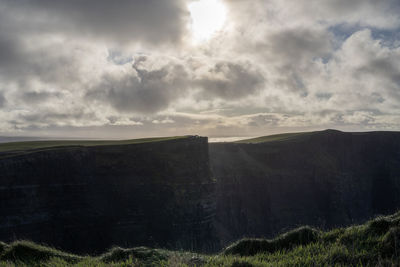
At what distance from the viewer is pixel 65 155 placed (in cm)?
4997

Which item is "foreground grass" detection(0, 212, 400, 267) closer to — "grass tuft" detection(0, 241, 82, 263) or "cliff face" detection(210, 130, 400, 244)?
"grass tuft" detection(0, 241, 82, 263)

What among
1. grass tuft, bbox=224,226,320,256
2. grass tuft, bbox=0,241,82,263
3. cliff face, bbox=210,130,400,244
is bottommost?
cliff face, bbox=210,130,400,244

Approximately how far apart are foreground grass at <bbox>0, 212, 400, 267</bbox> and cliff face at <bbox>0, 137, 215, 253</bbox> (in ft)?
134

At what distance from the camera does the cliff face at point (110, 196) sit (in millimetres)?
45125

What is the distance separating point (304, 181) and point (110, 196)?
64221 millimetres

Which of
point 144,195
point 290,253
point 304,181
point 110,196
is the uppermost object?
point 290,253

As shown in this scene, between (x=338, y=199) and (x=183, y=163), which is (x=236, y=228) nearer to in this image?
(x=183, y=163)

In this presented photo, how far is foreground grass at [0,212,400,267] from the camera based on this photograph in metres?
6.29

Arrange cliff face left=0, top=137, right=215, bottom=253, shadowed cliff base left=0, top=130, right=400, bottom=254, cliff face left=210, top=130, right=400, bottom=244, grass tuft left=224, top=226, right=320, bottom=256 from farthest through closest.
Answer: cliff face left=210, top=130, right=400, bottom=244, shadowed cliff base left=0, top=130, right=400, bottom=254, cliff face left=0, top=137, right=215, bottom=253, grass tuft left=224, top=226, right=320, bottom=256

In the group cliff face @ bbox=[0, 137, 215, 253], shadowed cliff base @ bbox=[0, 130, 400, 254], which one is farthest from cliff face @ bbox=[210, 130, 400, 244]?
cliff face @ bbox=[0, 137, 215, 253]

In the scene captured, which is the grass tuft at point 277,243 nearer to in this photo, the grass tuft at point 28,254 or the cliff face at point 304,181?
the grass tuft at point 28,254

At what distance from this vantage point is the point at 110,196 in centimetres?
5291

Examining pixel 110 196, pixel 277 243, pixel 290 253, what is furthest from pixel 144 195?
pixel 290 253

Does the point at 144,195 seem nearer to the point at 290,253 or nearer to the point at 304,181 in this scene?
the point at 290,253
